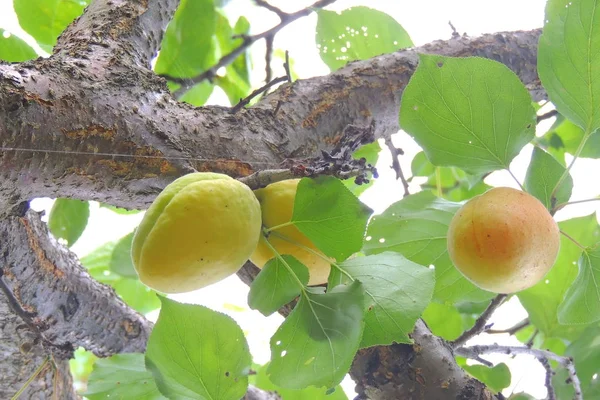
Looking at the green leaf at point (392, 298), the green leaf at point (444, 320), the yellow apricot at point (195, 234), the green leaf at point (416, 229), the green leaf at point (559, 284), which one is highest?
the yellow apricot at point (195, 234)

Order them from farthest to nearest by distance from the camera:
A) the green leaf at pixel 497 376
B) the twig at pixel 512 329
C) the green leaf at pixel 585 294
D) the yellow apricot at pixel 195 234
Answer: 1. the twig at pixel 512 329
2. the green leaf at pixel 497 376
3. the green leaf at pixel 585 294
4. the yellow apricot at pixel 195 234

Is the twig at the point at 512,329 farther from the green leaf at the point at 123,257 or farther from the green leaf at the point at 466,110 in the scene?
the green leaf at the point at 123,257

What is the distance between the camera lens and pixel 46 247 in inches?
30.1

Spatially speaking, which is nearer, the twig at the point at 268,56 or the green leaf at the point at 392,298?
the green leaf at the point at 392,298

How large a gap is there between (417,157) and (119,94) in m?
0.75

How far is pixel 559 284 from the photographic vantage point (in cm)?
102

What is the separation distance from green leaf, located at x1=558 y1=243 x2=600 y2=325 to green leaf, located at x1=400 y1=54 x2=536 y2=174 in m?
0.19

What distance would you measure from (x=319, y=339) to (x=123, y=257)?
0.68 meters

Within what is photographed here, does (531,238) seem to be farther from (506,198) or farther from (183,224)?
(183,224)

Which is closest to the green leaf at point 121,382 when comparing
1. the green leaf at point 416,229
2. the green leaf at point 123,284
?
the green leaf at point 416,229

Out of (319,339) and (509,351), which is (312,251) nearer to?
(319,339)

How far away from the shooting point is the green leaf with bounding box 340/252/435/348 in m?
0.57

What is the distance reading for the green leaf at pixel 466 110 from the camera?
24.3 inches

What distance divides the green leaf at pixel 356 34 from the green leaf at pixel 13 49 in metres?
0.56
